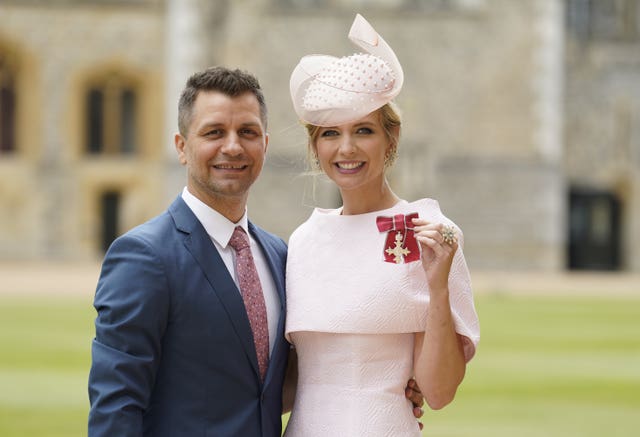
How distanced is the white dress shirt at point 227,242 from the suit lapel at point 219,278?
5 centimetres

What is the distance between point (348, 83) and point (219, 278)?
0.79 m

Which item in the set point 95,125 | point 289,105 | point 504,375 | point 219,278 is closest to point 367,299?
point 219,278

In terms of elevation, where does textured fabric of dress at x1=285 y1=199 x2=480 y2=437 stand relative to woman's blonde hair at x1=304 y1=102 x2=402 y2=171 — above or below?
below

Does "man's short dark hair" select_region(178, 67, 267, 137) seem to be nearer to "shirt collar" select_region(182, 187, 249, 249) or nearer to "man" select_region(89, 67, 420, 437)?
"man" select_region(89, 67, 420, 437)

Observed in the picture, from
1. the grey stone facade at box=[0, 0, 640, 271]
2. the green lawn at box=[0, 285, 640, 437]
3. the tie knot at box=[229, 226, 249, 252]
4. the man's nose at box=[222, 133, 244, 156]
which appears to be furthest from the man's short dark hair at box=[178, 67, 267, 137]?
the grey stone facade at box=[0, 0, 640, 271]

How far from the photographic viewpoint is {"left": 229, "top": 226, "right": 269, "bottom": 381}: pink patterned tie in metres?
3.63

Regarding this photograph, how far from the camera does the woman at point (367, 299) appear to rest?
3.63m

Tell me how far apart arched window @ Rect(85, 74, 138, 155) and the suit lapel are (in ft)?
90.2

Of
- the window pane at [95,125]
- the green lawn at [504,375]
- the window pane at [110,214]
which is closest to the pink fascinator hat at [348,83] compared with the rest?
the green lawn at [504,375]

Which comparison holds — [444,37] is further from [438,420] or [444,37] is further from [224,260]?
[224,260]

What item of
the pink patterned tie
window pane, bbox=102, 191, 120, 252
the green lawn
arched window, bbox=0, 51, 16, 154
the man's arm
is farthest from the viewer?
window pane, bbox=102, 191, 120, 252

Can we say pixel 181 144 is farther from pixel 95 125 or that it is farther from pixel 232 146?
pixel 95 125

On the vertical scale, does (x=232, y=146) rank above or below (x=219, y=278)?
above

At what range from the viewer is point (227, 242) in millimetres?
3658
